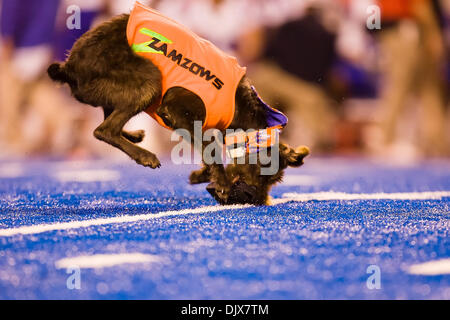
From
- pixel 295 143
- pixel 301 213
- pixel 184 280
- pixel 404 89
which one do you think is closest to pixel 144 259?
pixel 184 280

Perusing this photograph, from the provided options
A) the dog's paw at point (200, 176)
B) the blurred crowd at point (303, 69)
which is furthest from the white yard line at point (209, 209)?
the blurred crowd at point (303, 69)

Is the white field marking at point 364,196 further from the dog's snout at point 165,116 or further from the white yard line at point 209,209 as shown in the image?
the dog's snout at point 165,116

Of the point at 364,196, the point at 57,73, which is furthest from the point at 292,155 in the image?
the point at 57,73

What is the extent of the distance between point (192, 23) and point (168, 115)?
508cm

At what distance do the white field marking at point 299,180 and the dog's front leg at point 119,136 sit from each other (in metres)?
1.71

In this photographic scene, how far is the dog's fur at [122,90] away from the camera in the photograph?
299 cm

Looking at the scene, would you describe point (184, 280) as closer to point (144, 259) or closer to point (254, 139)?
point (144, 259)

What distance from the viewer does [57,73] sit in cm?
309

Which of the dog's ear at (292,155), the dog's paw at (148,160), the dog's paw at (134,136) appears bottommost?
the dog's paw at (148,160)

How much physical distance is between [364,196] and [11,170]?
12.6 ft

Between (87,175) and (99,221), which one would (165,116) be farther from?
(87,175)

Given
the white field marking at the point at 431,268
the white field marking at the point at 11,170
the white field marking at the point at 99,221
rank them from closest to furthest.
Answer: the white field marking at the point at 431,268
the white field marking at the point at 99,221
the white field marking at the point at 11,170

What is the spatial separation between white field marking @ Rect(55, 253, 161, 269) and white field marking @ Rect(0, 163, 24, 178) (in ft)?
11.6

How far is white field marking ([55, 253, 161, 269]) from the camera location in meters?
1.88
